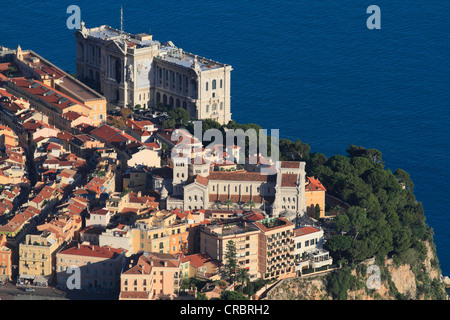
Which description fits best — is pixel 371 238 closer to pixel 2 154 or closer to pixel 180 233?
pixel 180 233

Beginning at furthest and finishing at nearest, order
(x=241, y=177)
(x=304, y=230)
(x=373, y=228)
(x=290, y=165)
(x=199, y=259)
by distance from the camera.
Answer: (x=290, y=165)
(x=241, y=177)
(x=373, y=228)
(x=304, y=230)
(x=199, y=259)

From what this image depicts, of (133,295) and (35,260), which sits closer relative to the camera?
(133,295)

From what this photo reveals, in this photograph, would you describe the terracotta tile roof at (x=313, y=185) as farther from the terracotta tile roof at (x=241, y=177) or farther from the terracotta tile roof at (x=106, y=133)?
the terracotta tile roof at (x=106, y=133)

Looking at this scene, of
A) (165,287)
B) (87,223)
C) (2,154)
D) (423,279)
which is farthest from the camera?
(2,154)

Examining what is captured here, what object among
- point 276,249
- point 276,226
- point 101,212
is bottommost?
point 276,249

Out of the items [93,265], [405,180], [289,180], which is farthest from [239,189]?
[405,180]

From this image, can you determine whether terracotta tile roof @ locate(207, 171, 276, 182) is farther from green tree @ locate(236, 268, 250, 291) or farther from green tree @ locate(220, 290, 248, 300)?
green tree @ locate(220, 290, 248, 300)

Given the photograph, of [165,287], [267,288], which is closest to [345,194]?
[267,288]

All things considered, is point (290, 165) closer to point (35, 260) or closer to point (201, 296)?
point (201, 296)

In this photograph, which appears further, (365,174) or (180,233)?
(365,174)
